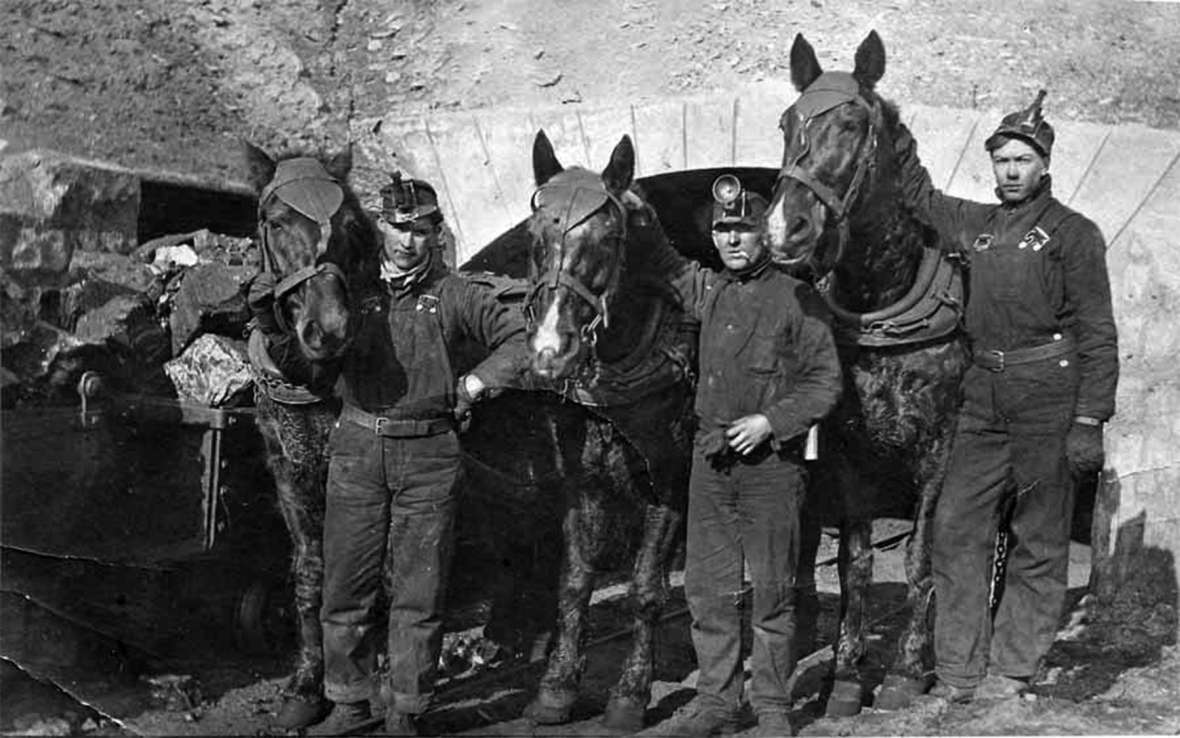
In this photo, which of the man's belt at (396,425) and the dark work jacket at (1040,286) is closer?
the man's belt at (396,425)

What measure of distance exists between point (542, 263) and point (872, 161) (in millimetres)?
1284

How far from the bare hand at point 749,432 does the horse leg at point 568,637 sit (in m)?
0.99

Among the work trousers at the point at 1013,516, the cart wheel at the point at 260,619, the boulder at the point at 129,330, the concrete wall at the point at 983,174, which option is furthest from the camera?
the concrete wall at the point at 983,174

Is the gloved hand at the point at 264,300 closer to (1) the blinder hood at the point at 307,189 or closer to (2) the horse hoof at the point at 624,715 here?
(1) the blinder hood at the point at 307,189

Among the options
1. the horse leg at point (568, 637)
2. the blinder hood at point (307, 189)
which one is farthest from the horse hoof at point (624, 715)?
the blinder hood at point (307, 189)

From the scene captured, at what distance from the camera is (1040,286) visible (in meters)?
5.59

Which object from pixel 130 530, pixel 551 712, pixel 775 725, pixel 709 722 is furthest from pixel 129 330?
pixel 775 725

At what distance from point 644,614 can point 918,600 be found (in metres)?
1.13

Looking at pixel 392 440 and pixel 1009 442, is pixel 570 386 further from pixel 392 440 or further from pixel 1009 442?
pixel 1009 442

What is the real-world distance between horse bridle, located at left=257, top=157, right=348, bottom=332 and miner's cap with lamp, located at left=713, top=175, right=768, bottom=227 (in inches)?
56.4

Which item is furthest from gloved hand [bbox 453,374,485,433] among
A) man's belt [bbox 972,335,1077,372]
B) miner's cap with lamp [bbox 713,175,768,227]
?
man's belt [bbox 972,335,1077,372]

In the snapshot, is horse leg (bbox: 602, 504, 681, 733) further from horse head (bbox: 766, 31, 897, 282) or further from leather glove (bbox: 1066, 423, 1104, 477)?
leather glove (bbox: 1066, 423, 1104, 477)

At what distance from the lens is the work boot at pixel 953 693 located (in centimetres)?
566

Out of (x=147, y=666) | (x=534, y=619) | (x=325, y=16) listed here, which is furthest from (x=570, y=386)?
(x=325, y=16)
